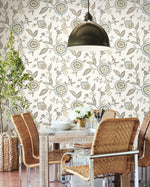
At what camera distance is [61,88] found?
548 centimetres

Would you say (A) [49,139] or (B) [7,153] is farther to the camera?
(B) [7,153]

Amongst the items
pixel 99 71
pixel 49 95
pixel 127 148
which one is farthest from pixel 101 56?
pixel 127 148

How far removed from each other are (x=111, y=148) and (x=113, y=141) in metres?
0.06

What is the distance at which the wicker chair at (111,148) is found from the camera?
7.91 ft

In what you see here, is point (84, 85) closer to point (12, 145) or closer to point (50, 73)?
point (50, 73)

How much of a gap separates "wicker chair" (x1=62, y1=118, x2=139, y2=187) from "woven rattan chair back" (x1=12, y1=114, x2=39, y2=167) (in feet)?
2.54

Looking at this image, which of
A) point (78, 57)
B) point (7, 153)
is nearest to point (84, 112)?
point (7, 153)

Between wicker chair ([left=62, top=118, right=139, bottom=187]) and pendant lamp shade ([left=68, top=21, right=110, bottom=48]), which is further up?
pendant lamp shade ([left=68, top=21, right=110, bottom=48])

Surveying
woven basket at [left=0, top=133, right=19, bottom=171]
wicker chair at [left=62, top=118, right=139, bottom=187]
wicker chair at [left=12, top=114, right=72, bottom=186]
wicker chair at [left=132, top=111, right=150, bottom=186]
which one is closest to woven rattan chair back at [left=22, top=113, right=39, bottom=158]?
wicker chair at [left=12, top=114, right=72, bottom=186]

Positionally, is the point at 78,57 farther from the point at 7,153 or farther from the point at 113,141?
the point at 113,141

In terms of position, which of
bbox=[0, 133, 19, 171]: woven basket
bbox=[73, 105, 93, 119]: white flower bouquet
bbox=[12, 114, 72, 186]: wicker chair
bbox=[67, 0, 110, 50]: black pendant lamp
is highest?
bbox=[67, 0, 110, 50]: black pendant lamp

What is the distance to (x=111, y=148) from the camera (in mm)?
2508

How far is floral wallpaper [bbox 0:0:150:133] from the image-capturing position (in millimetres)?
5375

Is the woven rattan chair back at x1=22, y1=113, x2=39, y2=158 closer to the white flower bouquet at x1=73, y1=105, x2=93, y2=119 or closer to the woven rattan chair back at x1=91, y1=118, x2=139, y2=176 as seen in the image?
the white flower bouquet at x1=73, y1=105, x2=93, y2=119
